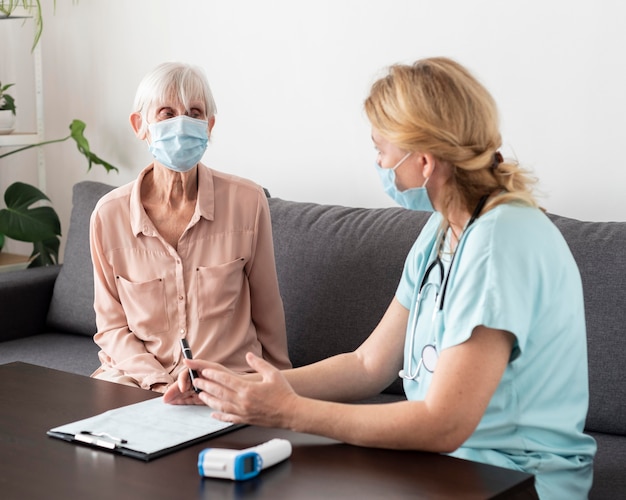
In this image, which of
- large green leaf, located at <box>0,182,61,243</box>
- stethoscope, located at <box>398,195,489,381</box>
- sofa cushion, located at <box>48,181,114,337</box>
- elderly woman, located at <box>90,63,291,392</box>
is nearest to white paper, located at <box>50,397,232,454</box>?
stethoscope, located at <box>398,195,489,381</box>

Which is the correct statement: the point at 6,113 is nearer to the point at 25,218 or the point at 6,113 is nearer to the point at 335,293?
the point at 25,218

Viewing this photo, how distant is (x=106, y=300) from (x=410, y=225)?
2.56 ft

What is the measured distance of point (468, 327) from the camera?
1374 millimetres

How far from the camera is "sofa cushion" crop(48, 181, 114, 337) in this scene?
9.91 feet

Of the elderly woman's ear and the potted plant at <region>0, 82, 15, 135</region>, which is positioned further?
the potted plant at <region>0, 82, 15, 135</region>

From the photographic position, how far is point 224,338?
2289mm

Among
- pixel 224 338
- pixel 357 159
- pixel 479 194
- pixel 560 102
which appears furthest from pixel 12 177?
pixel 479 194

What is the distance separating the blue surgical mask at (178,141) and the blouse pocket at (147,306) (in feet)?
0.94

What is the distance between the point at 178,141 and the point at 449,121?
928 millimetres

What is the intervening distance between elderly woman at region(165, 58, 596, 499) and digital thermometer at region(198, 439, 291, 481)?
0.39ft

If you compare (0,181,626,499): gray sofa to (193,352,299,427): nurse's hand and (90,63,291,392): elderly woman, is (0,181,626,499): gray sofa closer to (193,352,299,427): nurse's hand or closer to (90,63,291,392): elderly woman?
(90,63,291,392): elderly woman

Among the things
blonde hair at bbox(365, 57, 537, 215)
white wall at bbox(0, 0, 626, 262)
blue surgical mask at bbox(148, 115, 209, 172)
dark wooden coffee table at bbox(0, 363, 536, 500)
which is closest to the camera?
dark wooden coffee table at bbox(0, 363, 536, 500)

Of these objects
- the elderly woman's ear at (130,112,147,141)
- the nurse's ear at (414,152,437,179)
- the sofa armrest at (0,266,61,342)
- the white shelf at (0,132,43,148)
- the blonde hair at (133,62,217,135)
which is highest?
the blonde hair at (133,62,217,135)

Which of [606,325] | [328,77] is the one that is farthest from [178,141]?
[606,325]
